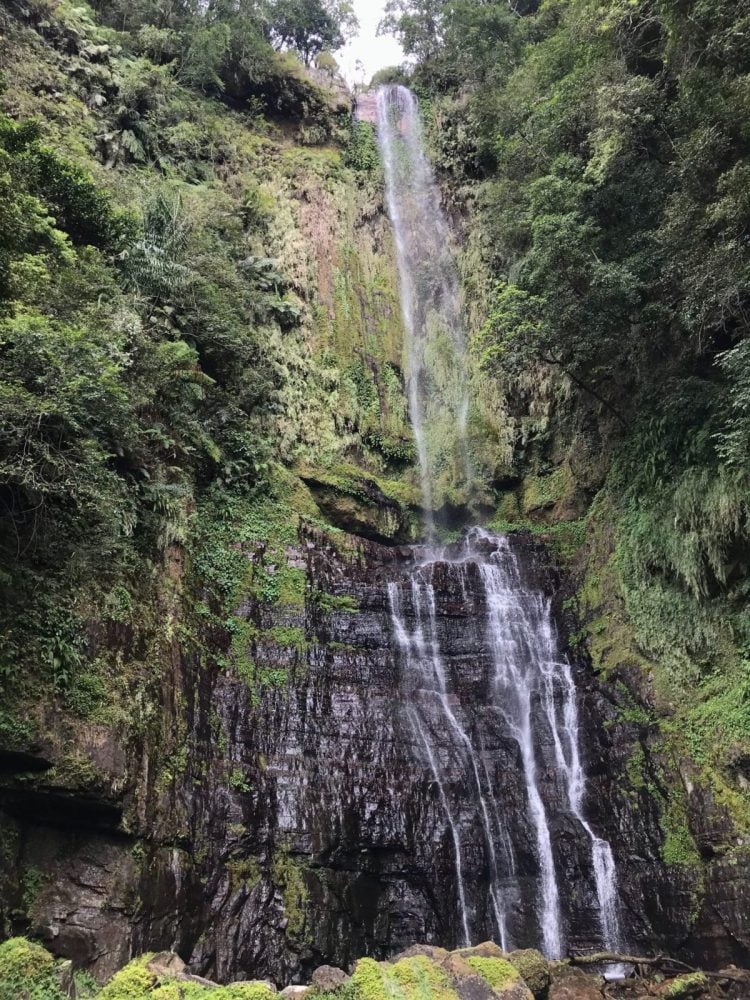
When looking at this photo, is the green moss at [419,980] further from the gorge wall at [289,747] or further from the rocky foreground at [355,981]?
the gorge wall at [289,747]

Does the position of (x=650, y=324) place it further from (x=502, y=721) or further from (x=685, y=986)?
(x=685, y=986)

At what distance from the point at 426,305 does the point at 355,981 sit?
71.3 feet

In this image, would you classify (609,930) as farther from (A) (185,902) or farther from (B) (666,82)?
(B) (666,82)

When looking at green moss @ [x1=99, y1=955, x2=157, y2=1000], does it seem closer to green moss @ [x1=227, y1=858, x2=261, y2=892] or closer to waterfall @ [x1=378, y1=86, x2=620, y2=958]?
Answer: green moss @ [x1=227, y1=858, x2=261, y2=892]

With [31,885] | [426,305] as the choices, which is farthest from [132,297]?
[426,305]

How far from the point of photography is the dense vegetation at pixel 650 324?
34.0 ft

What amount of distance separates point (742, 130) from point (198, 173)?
16656 mm

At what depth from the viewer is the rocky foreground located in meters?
5.22

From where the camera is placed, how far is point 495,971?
20.6 ft

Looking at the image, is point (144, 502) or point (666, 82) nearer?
point (144, 502)

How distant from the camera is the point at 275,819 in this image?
32.2 feet

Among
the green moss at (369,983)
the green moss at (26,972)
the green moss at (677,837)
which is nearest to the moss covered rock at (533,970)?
the green moss at (369,983)

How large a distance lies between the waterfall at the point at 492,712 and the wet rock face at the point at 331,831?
6cm

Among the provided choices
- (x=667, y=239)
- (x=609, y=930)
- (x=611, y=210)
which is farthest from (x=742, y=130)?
(x=609, y=930)
